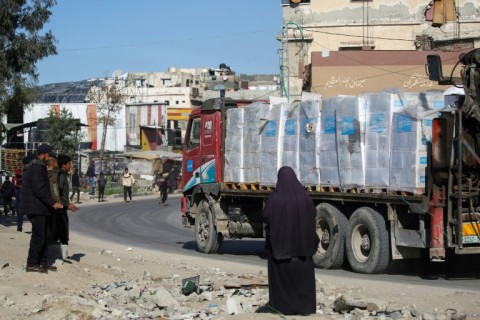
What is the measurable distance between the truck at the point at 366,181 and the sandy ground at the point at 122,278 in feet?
3.27

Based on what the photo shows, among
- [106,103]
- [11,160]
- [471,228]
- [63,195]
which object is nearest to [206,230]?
[63,195]

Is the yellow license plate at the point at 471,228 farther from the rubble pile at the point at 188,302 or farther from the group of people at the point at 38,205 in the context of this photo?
the group of people at the point at 38,205

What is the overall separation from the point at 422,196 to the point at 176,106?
288 ft

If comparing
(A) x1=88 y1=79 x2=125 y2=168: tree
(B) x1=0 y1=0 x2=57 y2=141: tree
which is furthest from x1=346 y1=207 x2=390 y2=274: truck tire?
(A) x1=88 y1=79 x2=125 y2=168: tree

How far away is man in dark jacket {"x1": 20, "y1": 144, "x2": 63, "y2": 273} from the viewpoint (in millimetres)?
11969

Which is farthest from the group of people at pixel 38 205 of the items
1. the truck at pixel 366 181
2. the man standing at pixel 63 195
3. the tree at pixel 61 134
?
the tree at pixel 61 134

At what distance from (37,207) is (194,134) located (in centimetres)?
752

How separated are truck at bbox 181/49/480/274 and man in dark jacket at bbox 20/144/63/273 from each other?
4982 mm

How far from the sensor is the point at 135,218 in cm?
3209

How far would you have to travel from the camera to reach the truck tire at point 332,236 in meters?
14.6

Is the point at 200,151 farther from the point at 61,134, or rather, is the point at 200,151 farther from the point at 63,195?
the point at 61,134

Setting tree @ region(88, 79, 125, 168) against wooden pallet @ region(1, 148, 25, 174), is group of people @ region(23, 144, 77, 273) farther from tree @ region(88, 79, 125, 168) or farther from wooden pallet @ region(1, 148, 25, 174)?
→ tree @ region(88, 79, 125, 168)

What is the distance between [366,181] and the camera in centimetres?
1398

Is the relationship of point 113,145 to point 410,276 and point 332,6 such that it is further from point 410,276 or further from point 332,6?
point 410,276
